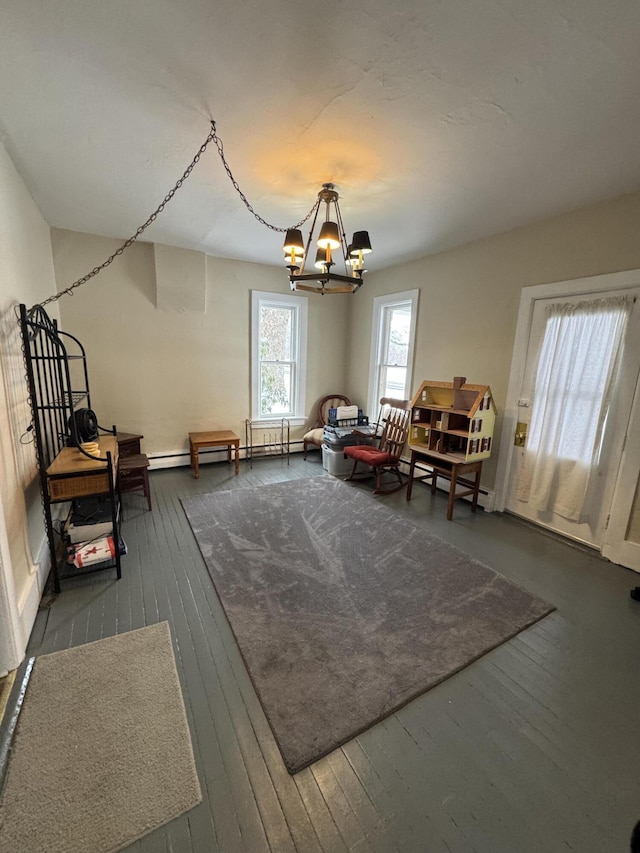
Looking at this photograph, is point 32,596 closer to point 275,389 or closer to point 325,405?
point 275,389

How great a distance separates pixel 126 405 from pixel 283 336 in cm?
228

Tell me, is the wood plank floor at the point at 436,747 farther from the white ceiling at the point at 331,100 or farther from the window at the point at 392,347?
the window at the point at 392,347

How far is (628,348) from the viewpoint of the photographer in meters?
2.52

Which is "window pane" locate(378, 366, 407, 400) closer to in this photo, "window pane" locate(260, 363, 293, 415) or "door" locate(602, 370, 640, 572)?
"window pane" locate(260, 363, 293, 415)

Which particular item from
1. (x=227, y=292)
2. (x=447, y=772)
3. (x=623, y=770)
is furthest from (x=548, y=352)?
(x=227, y=292)

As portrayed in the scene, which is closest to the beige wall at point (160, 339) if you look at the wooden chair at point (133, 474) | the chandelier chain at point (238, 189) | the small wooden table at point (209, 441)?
the small wooden table at point (209, 441)

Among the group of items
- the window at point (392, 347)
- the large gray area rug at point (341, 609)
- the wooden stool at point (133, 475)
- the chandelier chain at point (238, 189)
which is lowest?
the large gray area rug at point (341, 609)

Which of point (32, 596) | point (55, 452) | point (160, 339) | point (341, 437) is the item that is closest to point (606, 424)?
point (341, 437)

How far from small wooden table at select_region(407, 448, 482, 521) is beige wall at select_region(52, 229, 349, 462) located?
2432 millimetres

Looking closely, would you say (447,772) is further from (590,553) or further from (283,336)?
(283,336)

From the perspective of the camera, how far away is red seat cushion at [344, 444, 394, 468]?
154 inches

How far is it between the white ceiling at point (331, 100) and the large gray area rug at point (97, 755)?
2694mm

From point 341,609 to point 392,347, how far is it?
3571mm

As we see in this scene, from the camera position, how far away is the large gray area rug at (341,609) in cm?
153
